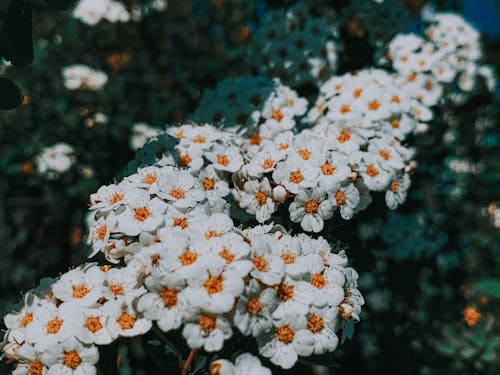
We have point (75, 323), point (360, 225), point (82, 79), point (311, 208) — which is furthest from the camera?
A: point (82, 79)

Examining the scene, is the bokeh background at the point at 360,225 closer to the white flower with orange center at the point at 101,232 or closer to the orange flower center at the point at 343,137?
the orange flower center at the point at 343,137

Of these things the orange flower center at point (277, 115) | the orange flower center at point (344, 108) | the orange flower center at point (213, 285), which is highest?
the orange flower center at point (277, 115)

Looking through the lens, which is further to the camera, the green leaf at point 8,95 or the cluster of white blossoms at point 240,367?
the green leaf at point 8,95

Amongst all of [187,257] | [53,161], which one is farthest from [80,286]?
[53,161]

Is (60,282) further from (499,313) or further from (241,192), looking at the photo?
(499,313)

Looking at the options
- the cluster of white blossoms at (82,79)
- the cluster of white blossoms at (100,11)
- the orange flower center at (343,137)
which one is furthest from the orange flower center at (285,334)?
the cluster of white blossoms at (100,11)

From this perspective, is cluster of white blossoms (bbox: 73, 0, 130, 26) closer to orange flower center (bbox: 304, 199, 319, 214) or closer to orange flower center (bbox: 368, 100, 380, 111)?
orange flower center (bbox: 368, 100, 380, 111)

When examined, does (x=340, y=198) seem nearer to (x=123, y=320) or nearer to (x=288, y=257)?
(x=288, y=257)
